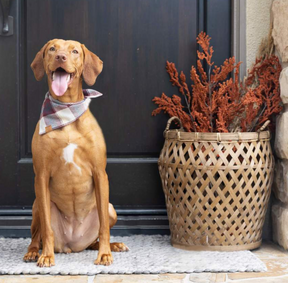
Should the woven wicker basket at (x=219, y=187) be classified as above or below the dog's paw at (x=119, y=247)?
above

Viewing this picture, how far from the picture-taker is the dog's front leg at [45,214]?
189 centimetres

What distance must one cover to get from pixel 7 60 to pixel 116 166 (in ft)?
2.72

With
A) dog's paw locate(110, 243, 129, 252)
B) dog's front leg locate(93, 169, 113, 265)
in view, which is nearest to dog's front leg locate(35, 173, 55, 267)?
dog's front leg locate(93, 169, 113, 265)

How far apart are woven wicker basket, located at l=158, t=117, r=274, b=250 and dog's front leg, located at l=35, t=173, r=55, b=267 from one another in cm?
59

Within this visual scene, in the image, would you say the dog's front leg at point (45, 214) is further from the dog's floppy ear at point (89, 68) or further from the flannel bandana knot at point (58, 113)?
the dog's floppy ear at point (89, 68)

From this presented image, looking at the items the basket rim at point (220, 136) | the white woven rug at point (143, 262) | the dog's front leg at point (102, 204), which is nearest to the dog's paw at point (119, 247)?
the white woven rug at point (143, 262)

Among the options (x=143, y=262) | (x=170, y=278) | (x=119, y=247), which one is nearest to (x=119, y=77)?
(x=119, y=247)

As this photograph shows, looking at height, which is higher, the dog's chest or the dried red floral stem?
the dried red floral stem

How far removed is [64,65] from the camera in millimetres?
1884

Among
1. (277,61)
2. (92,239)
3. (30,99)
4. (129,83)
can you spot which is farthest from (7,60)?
(277,61)

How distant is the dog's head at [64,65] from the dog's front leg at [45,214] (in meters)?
0.39

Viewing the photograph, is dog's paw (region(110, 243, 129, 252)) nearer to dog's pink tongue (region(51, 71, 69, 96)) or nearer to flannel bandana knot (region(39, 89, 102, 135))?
flannel bandana knot (region(39, 89, 102, 135))

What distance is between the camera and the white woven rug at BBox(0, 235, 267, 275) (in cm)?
181

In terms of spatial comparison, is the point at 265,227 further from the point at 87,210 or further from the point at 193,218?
the point at 87,210
